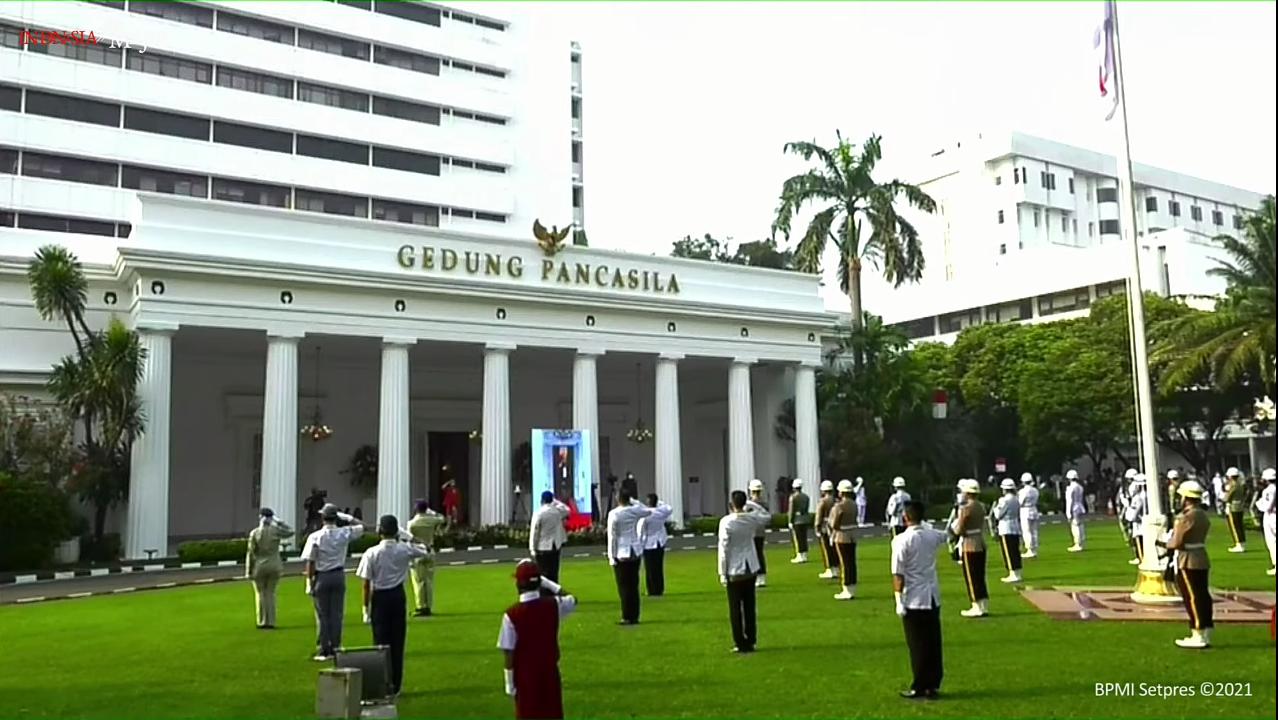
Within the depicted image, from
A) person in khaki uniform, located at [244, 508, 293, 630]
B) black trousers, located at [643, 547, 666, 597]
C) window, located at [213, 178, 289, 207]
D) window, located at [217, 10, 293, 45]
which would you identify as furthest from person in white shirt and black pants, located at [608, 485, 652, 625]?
window, located at [217, 10, 293, 45]

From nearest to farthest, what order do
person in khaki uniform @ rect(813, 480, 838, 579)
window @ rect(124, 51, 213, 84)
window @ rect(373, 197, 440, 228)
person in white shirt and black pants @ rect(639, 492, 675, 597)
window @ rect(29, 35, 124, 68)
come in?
person in white shirt and black pants @ rect(639, 492, 675, 597) < person in khaki uniform @ rect(813, 480, 838, 579) < window @ rect(29, 35, 124, 68) < window @ rect(124, 51, 213, 84) < window @ rect(373, 197, 440, 228)

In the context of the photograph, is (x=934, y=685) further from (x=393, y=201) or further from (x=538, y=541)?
(x=393, y=201)

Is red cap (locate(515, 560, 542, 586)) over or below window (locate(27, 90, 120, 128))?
below

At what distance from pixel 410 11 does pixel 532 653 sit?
48442 millimetres

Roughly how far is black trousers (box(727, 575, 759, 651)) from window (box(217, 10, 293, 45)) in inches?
1641

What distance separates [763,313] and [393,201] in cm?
2153

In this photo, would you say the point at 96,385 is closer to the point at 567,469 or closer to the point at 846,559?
the point at 567,469

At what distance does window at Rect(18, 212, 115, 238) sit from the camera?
127 feet

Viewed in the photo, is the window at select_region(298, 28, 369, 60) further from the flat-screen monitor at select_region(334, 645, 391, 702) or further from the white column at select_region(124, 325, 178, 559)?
the flat-screen monitor at select_region(334, 645, 391, 702)

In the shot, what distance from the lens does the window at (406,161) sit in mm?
47281

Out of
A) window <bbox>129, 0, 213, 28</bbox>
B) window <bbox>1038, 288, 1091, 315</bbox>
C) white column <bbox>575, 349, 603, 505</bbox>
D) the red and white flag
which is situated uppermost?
window <bbox>129, 0, 213, 28</bbox>

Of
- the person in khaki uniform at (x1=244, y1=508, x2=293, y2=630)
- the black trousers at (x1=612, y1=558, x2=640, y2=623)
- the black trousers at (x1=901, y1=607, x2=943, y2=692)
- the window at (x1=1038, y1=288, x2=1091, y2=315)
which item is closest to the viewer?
the black trousers at (x1=901, y1=607, x2=943, y2=692)

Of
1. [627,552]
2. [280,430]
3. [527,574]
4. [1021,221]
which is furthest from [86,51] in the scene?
[1021,221]

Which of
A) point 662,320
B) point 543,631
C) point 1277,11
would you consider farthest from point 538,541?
point 662,320
